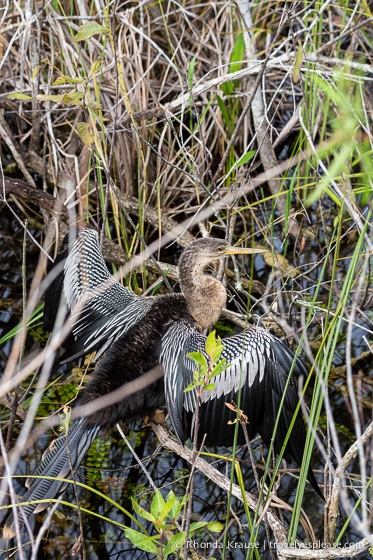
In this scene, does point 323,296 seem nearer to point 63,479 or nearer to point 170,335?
point 170,335

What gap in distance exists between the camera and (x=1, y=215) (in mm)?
4785

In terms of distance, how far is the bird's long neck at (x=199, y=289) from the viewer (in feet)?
11.0

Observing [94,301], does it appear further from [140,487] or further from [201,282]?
[140,487]

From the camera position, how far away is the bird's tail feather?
265 centimetres

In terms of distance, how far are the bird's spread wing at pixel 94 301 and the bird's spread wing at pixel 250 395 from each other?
1.37 feet

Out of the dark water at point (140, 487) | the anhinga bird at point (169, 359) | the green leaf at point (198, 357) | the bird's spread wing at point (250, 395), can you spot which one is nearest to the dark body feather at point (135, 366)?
the anhinga bird at point (169, 359)

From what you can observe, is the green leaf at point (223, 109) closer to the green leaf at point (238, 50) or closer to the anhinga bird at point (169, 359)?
the green leaf at point (238, 50)

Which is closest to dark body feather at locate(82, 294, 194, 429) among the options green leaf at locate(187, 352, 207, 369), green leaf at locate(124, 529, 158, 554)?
green leaf at locate(124, 529, 158, 554)

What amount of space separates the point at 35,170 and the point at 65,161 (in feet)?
1.14

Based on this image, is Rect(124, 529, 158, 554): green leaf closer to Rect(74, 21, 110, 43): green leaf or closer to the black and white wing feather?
the black and white wing feather

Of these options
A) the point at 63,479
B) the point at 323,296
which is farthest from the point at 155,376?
the point at 323,296

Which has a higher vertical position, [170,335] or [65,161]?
[65,161]

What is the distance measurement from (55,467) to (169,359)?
63cm

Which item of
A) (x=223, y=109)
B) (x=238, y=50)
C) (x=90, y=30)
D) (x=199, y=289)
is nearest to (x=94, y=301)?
(x=199, y=289)
